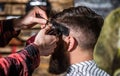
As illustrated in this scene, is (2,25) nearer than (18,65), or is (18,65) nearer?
(18,65)

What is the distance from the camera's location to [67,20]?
7.32 feet

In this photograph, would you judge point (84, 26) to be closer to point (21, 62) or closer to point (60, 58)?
point (60, 58)

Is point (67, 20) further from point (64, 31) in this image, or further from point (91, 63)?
point (91, 63)

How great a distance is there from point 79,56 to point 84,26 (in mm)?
177

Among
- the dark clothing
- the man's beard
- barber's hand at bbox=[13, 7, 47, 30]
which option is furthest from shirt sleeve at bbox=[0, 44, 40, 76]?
barber's hand at bbox=[13, 7, 47, 30]

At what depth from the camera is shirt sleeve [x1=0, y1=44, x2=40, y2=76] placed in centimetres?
180

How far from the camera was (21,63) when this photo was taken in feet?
6.06

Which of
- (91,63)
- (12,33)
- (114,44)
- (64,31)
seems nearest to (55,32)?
(64,31)

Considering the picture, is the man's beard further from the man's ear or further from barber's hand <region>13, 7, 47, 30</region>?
barber's hand <region>13, 7, 47, 30</region>

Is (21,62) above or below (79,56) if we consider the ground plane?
above

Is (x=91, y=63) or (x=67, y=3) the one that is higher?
(x=91, y=63)

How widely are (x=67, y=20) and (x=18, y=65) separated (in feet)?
1.69

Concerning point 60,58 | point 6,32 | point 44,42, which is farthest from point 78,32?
point 6,32

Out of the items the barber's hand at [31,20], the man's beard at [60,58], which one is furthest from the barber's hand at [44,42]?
the barber's hand at [31,20]
